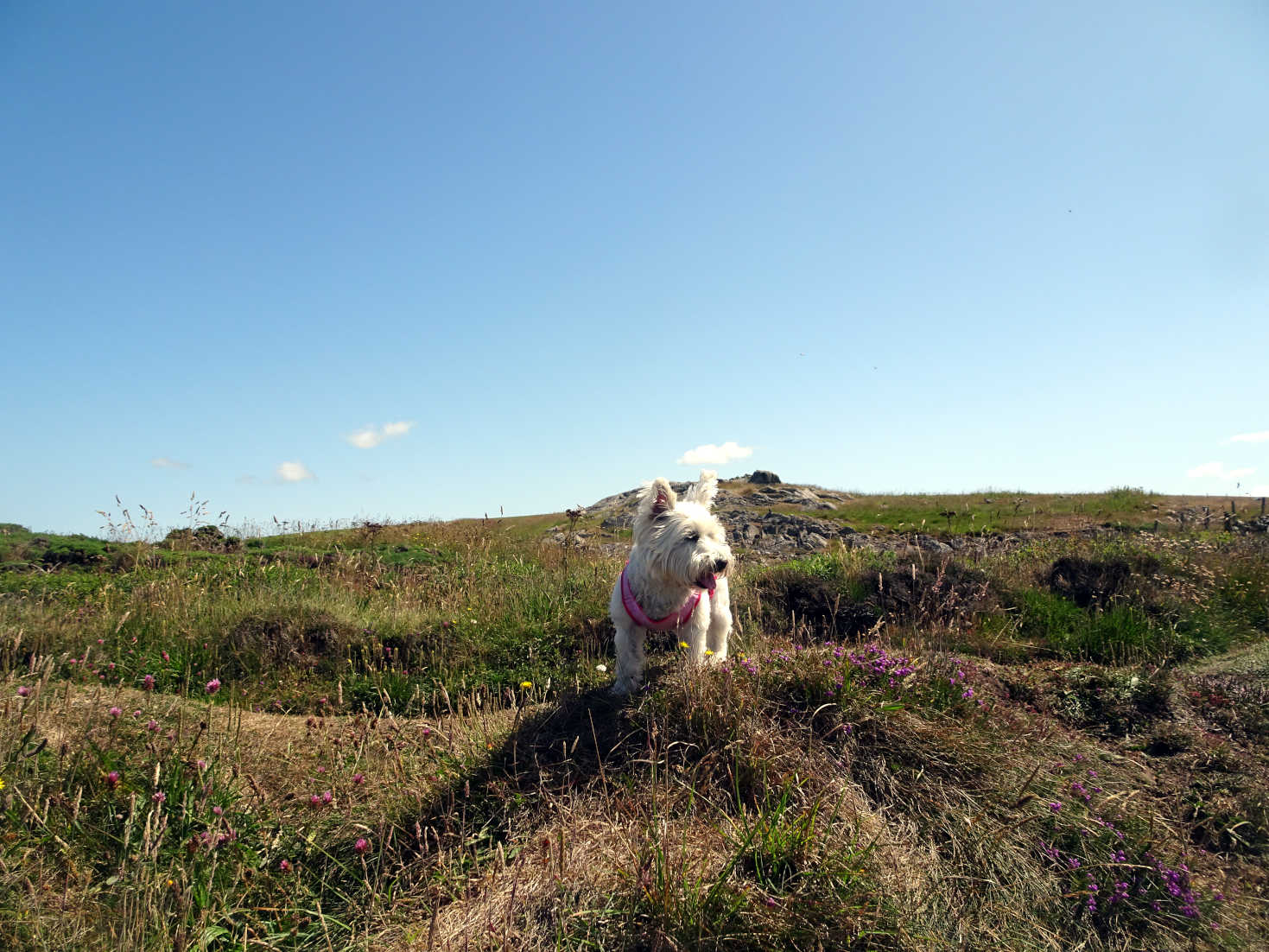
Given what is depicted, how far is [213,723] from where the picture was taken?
16.5 ft

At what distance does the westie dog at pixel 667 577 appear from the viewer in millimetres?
5434

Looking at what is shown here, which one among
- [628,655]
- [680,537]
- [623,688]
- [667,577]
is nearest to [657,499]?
[680,537]

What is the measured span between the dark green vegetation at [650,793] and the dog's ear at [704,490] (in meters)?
1.39

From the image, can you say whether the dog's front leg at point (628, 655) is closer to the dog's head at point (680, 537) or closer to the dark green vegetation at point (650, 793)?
the dark green vegetation at point (650, 793)

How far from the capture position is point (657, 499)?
5867 millimetres

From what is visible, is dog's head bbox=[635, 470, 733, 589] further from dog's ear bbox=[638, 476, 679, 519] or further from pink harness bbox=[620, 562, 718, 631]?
pink harness bbox=[620, 562, 718, 631]

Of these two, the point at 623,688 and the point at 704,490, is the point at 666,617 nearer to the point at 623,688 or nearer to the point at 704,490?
the point at 623,688

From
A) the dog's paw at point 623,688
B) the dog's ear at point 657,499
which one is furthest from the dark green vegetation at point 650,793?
the dog's ear at point 657,499

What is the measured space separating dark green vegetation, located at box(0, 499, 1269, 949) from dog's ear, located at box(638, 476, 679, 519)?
1.33 metres

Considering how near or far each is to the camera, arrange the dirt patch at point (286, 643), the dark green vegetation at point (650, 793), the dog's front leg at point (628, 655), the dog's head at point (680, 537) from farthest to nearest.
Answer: the dirt patch at point (286, 643) → the dog's front leg at point (628, 655) → the dog's head at point (680, 537) → the dark green vegetation at point (650, 793)

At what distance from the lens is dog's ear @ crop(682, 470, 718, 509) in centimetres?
624

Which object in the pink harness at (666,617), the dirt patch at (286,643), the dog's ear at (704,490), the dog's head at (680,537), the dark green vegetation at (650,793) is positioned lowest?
the dark green vegetation at (650,793)

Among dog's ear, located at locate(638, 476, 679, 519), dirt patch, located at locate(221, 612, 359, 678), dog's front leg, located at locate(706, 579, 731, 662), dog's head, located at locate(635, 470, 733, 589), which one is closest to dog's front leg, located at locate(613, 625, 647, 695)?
dog's head, located at locate(635, 470, 733, 589)

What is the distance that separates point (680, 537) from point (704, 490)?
0.83 m
